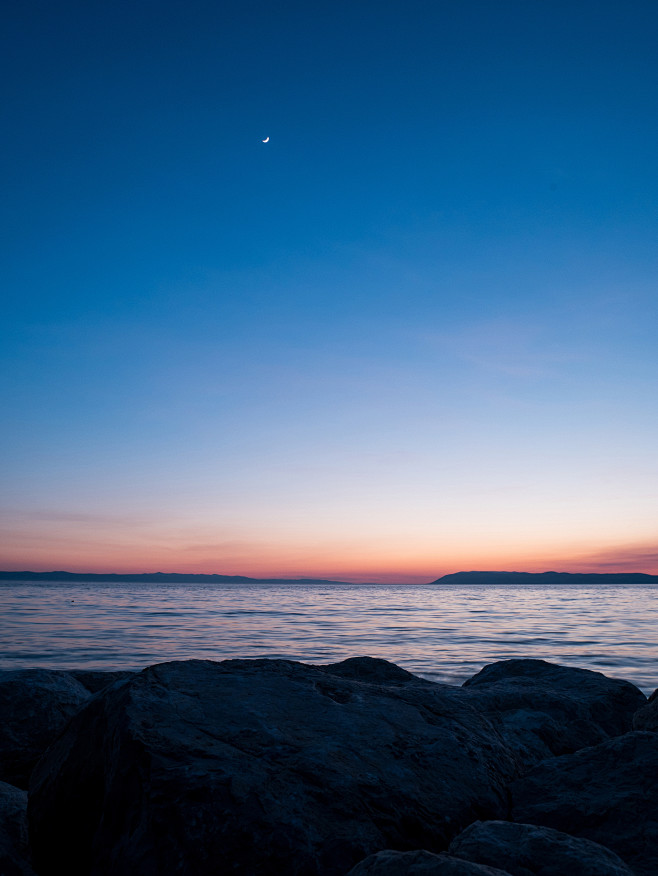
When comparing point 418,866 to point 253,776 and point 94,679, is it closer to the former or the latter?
point 253,776

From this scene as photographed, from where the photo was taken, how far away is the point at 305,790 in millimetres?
3004

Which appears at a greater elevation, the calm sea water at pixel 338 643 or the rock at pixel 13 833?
the rock at pixel 13 833

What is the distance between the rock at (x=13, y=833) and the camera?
11.0 feet

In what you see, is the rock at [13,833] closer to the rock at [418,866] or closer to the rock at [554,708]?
the rock at [418,866]

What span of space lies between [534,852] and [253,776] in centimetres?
134

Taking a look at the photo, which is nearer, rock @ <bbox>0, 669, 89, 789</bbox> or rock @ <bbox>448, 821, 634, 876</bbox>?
rock @ <bbox>448, 821, 634, 876</bbox>

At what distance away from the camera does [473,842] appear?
2658mm

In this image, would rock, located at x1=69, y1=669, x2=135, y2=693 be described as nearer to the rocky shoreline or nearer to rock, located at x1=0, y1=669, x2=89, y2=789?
rock, located at x1=0, y1=669, x2=89, y2=789

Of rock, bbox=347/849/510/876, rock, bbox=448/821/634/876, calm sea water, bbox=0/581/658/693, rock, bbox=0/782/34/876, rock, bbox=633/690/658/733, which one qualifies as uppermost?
rock, bbox=347/849/510/876

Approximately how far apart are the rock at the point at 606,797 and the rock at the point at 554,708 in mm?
1019

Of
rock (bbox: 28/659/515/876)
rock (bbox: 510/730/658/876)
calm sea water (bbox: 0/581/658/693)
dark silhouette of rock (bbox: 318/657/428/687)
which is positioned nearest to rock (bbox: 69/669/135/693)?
dark silhouette of rock (bbox: 318/657/428/687)

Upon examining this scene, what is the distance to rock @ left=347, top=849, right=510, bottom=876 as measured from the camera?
7.22ft

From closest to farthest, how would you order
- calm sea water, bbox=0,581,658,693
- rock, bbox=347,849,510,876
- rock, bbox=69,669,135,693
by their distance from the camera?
rock, bbox=347,849,510,876 < rock, bbox=69,669,135,693 < calm sea water, bbox=0,581,658,693

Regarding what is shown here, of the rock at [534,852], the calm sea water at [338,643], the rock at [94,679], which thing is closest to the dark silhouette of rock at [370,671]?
the rock at [94,679]
